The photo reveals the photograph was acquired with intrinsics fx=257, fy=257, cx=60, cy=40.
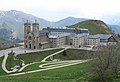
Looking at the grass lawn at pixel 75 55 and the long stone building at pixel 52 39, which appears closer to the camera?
the grass lawn at pixel 75 55

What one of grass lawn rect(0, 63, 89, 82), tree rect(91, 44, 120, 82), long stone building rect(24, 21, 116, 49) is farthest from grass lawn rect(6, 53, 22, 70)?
tree rect(91, 44, 120, 82)

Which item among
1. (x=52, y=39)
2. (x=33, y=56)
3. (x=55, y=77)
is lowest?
(x=55, y=77)

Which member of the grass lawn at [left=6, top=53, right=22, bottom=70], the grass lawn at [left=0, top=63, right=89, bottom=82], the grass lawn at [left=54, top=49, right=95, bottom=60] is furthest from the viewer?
the grass lawn at [left=54, top=49, right=95, bottom=60]

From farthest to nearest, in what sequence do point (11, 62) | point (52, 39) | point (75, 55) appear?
point (52, 39) < point (75, 55) < point (11, 62)

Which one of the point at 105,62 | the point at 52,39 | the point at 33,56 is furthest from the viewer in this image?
the point at 52,39

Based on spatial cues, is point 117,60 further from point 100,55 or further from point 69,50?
point 69,50

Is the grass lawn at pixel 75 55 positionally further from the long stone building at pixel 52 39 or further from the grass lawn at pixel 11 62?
the grass lawn at pixel 11 62

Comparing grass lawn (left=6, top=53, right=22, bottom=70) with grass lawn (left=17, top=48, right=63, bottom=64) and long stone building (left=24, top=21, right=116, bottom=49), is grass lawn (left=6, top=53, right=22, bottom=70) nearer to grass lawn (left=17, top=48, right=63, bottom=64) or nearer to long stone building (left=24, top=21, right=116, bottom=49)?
grass lawn (left=17, top=48, right=63, bottom=64)

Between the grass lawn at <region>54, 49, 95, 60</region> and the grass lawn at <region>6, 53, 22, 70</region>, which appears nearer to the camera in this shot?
the grass lawn at <region>6, 53, 22, 70</region>

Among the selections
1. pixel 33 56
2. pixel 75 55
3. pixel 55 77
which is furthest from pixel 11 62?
pixel 55 77

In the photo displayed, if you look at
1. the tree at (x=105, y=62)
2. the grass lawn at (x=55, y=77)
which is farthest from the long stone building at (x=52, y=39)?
the tree at (x=105, y=62)

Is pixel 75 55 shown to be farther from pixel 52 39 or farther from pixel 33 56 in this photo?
pixel 52 39

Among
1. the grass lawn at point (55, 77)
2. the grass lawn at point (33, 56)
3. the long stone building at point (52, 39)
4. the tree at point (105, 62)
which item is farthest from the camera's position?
the long stone building at point (52, 39)

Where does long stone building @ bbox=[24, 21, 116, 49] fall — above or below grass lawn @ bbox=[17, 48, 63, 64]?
above
